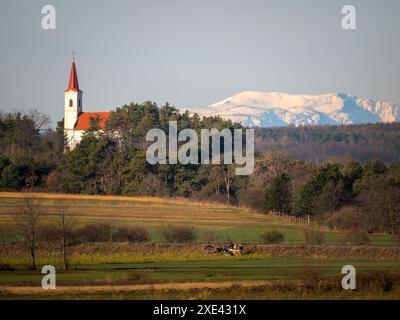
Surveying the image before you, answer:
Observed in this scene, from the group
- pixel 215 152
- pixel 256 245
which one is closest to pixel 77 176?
pixel 215 152

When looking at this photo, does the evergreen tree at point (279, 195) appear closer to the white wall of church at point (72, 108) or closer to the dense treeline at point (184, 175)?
the dense treeline at point (184, 175)

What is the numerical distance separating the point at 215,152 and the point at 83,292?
71.1 metres

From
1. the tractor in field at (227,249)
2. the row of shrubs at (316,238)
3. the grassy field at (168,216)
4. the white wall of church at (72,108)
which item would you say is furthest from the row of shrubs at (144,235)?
the white wall of church at (72,108)

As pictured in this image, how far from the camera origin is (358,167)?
3174 inches

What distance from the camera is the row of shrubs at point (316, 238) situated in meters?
55.5

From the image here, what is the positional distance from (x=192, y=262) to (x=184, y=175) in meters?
50.0

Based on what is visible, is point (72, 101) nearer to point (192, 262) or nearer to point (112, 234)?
point (112, 234)

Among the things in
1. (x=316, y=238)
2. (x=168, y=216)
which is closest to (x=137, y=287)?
(x=316, y=238)

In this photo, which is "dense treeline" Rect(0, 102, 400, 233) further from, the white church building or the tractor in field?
the tractor in field

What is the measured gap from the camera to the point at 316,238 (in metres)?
56.5
